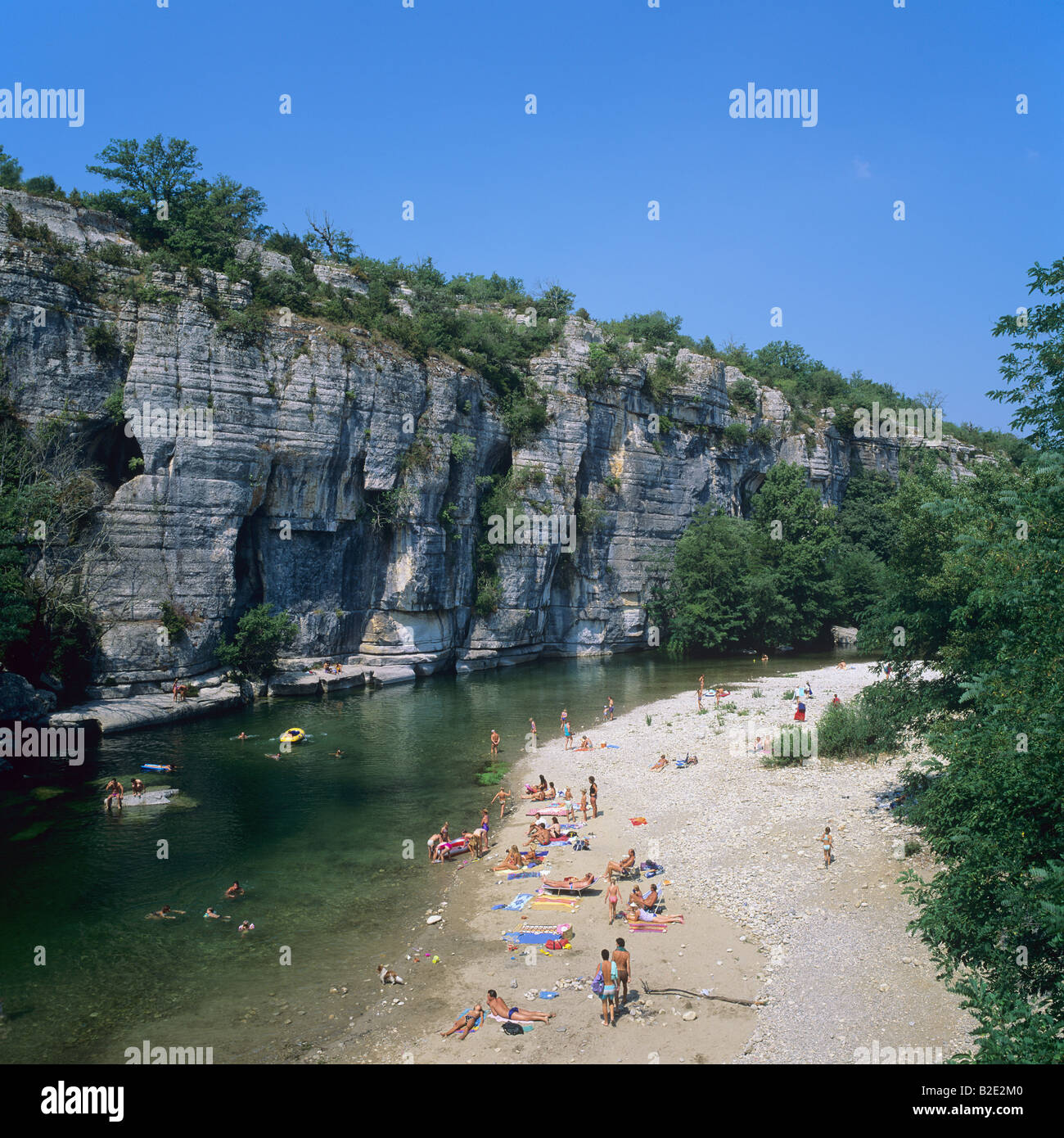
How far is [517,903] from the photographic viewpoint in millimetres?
16562

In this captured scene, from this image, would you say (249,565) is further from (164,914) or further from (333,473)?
(164,914)

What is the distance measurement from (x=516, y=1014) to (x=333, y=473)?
30559mm

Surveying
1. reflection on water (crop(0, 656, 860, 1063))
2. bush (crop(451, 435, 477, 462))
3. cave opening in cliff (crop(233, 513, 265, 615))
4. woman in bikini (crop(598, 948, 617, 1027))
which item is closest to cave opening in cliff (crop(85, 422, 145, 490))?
cave opening in cliff (crop(233, 513, 265, 615))

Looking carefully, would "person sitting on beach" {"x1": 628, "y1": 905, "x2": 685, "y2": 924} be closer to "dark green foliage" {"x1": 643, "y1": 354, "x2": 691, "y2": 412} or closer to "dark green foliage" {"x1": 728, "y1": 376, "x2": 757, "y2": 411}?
"dark green foliage" {"x1": 643, "y1": 354, "x2": 691, "y2": 412}

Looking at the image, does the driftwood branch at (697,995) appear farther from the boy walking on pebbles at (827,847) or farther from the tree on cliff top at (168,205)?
the tree on cliff top at (168,205)

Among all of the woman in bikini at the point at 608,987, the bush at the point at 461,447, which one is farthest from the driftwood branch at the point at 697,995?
the bush at the point at 461,447

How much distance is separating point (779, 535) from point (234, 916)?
40.6 metres

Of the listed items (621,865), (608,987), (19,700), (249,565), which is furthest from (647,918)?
(249,565)

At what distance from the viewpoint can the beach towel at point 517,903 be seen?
16422mm

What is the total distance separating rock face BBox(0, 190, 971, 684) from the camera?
32688 mm

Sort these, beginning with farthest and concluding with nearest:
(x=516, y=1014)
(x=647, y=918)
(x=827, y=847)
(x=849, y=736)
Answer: (x=849, y=736), (x=827, y=847), (x=647, y=918), (x=516, y=1014)
